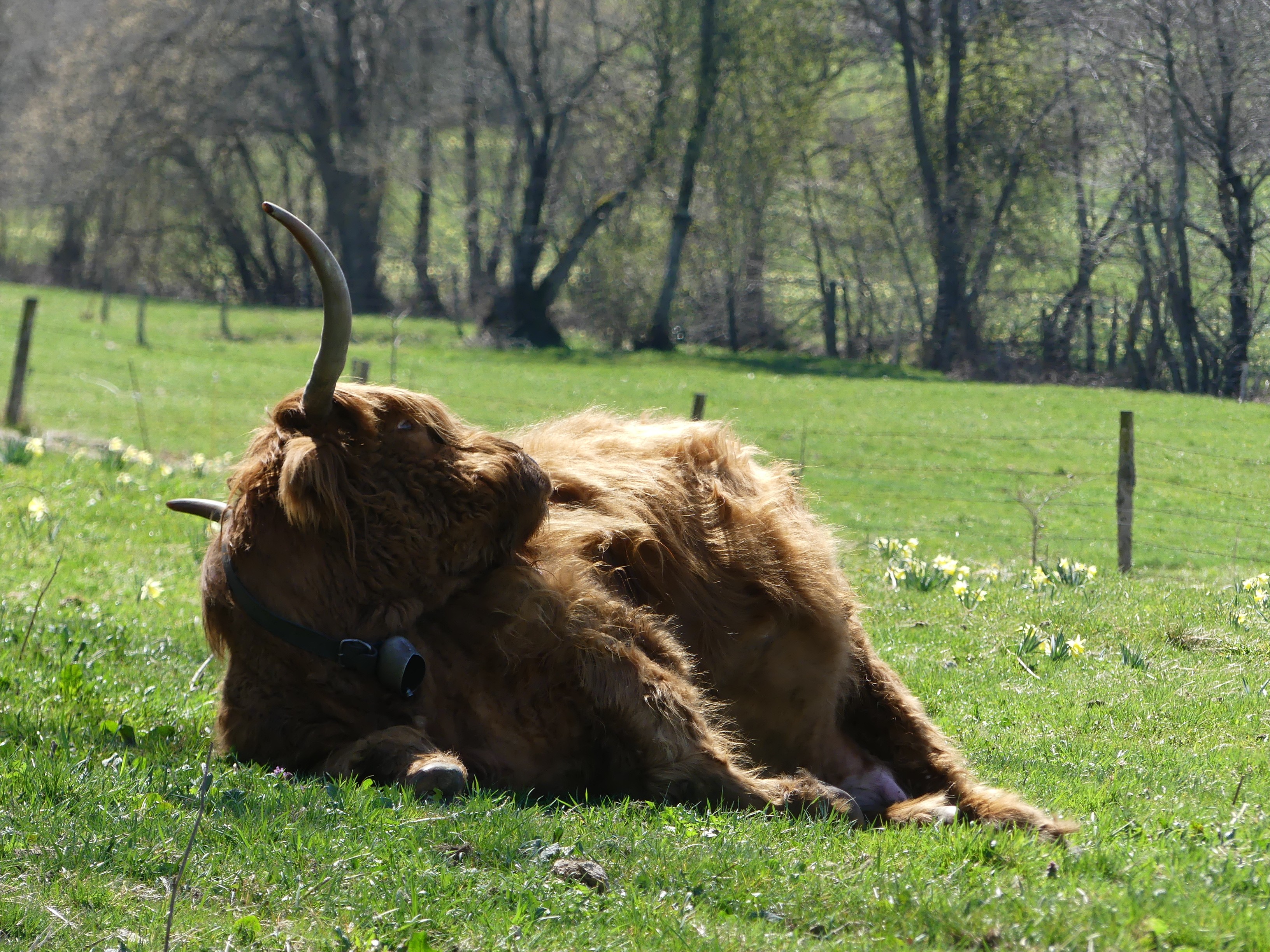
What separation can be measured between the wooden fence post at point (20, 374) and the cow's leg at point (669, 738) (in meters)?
15.2

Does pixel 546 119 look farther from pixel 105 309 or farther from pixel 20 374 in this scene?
pixel 20 374

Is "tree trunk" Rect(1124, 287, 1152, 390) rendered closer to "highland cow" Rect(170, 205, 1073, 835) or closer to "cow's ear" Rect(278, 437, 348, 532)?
"highland cow" Rect(170, 205, 1073, 835)

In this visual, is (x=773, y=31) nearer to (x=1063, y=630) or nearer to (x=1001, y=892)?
(x=1063, y=630)

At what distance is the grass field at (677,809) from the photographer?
2.95m

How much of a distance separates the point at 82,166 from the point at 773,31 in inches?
930

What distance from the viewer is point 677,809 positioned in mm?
3725

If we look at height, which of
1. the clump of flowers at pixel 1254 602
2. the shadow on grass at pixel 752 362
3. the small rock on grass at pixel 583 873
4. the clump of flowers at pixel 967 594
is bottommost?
the small rock on grass at pixel 583 873

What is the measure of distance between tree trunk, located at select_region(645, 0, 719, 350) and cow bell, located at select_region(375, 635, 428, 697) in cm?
3853

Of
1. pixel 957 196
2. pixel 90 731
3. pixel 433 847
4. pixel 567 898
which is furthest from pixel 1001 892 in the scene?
pixel 957 196

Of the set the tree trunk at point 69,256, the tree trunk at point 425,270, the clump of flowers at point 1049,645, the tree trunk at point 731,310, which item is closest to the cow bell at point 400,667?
the clump of flowers at point 1049,645

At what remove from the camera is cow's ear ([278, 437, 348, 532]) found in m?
3.94

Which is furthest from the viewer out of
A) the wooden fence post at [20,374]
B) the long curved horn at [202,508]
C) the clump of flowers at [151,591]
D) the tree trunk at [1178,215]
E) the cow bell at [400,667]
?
the tree trunk at [1178,215]

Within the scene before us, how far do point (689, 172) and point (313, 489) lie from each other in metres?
38.9

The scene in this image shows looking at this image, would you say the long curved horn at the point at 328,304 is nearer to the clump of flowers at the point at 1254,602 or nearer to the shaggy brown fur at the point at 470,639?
the shaggy brown fur at the point at 470,639
